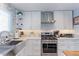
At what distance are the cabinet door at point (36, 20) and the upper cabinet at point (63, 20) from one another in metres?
0.62

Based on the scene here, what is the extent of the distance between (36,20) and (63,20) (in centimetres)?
104

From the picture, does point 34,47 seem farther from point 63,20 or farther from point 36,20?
point 63,20

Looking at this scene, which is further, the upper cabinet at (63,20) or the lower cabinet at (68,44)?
the upper cabinet at (63,20)

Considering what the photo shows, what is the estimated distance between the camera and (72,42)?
14.4 feet

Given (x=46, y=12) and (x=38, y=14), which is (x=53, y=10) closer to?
(x=46, y=12)

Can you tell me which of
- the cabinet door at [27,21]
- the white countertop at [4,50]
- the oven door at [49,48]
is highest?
the cabinet door at [27,21]

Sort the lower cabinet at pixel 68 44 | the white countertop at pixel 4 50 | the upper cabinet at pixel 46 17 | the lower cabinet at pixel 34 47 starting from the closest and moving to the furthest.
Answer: the white countertop at pixel 4 50 < the lower cabinet at pixel 68 44 < the lower cabinet at pixel 34 47 < the upper cabinet at pixel 46 17

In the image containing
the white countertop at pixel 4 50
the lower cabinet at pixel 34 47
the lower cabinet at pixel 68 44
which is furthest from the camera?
the lower cabinet at pixel 34 47

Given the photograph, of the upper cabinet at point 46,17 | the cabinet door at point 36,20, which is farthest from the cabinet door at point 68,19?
the cabinet door at point 36,20

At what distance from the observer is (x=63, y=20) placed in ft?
16.9

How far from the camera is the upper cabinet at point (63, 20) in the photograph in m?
5.13

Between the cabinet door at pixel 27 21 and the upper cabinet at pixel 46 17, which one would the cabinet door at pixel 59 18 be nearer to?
the upper cabinet at pixel 46 17

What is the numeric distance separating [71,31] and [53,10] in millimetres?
1066

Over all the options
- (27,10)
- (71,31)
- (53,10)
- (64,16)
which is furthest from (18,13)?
(71,31)
